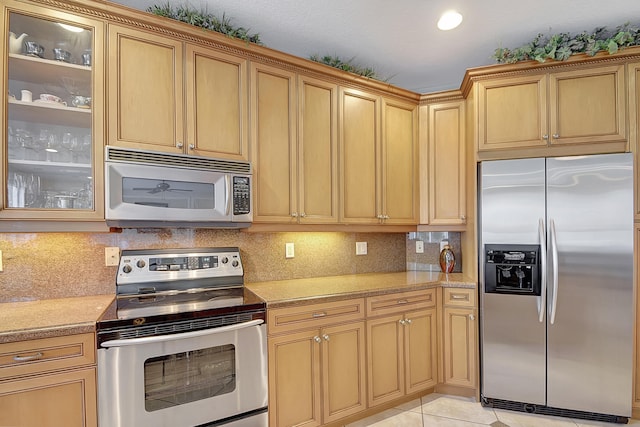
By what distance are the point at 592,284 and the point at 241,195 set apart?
247 cm

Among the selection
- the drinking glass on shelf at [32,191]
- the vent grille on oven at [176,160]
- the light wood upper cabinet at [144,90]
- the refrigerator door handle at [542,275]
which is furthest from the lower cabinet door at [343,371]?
the drinking glass on shelf at [32,191]

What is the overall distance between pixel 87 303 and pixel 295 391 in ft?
4.16

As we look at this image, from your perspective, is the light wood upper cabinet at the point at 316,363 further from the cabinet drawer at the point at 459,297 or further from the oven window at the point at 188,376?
the cabinet drawer at the point at 459,297

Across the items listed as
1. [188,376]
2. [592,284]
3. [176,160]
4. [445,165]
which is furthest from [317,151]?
[592,284]

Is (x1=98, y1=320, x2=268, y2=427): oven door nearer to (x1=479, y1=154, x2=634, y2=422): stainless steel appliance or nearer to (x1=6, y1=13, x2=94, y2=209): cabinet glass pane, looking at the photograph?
(x1=6, y1=13, x2=94, y2=209): cabinet glass pane

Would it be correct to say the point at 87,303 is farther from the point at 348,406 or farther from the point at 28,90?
the point at 348,406

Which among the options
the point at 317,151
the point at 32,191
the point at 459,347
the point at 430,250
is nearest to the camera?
the point at 32,191

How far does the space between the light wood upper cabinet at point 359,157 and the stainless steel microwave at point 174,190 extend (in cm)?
81

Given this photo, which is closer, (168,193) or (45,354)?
(45,354)

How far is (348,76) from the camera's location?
8.55 feet

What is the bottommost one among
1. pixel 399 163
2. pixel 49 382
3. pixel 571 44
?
pixel 49 382

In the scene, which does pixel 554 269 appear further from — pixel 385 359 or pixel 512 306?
pixel 385 359

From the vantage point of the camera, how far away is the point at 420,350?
2.59 meters

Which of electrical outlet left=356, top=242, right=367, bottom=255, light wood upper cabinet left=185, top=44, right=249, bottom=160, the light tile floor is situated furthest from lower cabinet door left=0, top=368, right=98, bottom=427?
electrical outlet left=356, top=242, right=367, bottom=255
